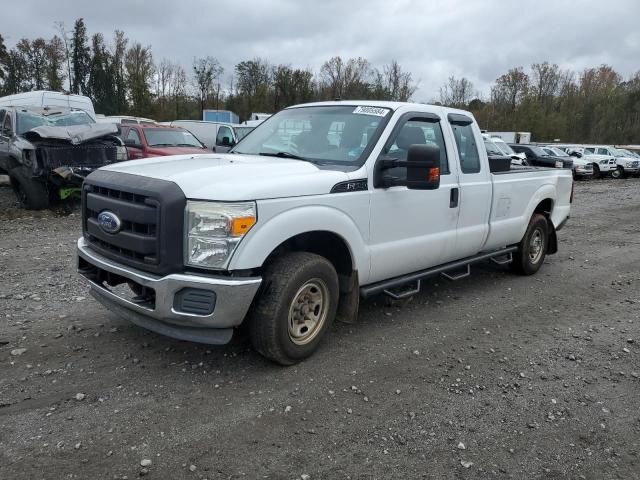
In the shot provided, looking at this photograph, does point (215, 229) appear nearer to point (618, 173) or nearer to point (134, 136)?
point (134, 136)

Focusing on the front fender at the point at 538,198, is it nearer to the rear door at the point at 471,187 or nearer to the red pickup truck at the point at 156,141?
the rear door at the point at 471,187

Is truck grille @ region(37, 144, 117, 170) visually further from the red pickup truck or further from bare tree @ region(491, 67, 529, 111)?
bare tree @ region(491, 67, 529, 111)

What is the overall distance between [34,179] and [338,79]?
55221 millimetres

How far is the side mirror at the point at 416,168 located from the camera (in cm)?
384

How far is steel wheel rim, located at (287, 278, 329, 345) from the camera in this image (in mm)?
3787

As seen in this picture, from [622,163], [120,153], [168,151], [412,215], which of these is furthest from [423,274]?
[622,163]

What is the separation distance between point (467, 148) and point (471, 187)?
1.37ft

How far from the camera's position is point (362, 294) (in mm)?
4250

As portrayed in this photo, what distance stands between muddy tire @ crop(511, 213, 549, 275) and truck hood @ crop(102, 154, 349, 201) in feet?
11.5

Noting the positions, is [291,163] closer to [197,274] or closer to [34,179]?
[197,274]

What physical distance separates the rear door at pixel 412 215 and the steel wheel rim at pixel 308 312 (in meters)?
0.57

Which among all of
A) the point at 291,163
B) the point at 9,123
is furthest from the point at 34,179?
the point at 291,163

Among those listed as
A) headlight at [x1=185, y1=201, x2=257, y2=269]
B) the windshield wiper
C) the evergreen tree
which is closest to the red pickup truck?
the windshield wiper

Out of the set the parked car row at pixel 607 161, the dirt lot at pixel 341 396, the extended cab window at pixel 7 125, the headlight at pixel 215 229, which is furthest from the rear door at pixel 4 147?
the parked car row at pixel 607 161
